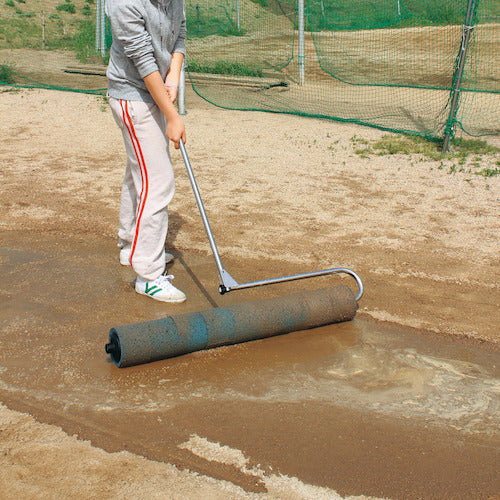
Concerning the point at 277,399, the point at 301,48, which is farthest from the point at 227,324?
the point at 301,48

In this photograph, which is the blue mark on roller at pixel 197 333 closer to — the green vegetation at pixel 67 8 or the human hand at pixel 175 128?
the human hand at pixel 175 128

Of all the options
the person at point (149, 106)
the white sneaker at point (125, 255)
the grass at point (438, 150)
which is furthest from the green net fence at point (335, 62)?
the person at point (149, 106)

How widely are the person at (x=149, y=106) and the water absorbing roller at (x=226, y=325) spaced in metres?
0.67

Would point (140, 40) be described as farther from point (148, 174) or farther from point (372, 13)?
point (372, 13)

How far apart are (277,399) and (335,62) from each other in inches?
524

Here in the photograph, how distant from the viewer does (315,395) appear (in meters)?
2.93

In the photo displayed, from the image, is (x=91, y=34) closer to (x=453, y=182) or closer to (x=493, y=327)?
(x=453, y=182)

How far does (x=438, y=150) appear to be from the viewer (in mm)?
7543

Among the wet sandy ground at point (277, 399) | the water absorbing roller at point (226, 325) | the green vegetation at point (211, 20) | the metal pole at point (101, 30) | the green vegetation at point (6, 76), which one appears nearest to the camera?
the wet sandy ground at point (277, 399)

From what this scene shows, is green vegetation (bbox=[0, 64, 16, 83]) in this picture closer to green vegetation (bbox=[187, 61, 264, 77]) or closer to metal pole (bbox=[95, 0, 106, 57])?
metal pole (bbox=[95, 0, 106, 57])

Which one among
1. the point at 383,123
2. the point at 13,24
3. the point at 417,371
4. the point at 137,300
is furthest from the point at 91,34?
the point at 417,371

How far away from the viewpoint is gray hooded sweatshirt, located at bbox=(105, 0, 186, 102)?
10.6ft

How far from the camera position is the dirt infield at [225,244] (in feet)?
8.10

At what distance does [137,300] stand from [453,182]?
3826 mm
